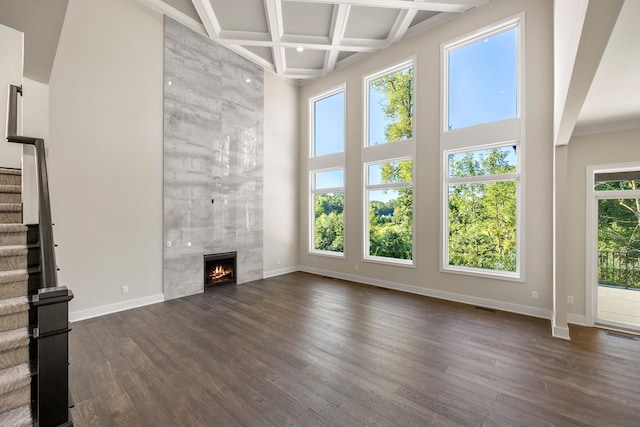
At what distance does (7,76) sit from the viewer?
3910 millimetres

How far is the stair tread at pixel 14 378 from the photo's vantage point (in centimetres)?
167

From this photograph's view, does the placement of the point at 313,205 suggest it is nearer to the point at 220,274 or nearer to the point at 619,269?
the point at 220,274

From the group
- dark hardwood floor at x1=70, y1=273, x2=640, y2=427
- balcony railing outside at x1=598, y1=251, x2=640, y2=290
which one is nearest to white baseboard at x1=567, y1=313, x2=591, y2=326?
dark hardwood floor at x1=70, y1=273, x2=640, y2=427

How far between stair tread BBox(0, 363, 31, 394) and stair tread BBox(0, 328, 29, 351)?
5.7 inches

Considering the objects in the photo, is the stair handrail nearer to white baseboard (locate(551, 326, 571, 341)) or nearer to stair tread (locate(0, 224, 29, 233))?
stair tread (locate(0, 224, 29, 233))

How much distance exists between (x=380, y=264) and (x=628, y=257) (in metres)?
3.67

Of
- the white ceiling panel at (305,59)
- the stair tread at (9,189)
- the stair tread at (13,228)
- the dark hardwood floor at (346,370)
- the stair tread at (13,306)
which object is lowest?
the dark hardwood floor at (346,370)

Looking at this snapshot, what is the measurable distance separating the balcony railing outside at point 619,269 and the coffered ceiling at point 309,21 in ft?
14.3

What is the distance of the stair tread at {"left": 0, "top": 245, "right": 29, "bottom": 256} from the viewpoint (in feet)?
7.42

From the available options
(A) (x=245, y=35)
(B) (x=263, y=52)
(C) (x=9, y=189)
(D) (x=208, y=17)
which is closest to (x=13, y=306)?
(C) (x=9, y=189)

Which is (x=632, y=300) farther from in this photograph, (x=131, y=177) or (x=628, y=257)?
(x=131, y=177)

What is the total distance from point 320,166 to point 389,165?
1.95m

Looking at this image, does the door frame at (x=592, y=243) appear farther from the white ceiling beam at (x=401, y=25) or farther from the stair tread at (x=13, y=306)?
the stair tread at (x=13, y=306)

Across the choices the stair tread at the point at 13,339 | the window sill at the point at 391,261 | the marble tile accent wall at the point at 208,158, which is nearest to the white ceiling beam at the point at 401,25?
the marble tile accent wall at the point at 208,158
